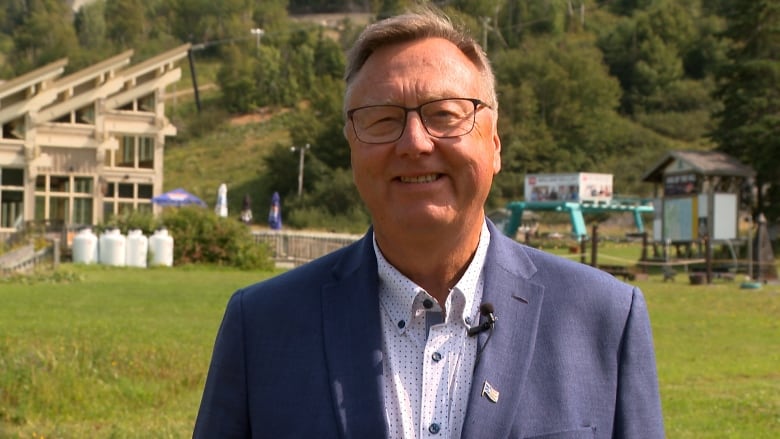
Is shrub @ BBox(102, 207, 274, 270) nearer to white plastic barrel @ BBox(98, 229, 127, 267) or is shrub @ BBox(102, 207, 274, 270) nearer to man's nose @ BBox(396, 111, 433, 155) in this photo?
white plastic barrel @ BBox(98, 229, 127, 267)

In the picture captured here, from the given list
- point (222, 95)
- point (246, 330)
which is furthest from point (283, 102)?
point (246, 330)

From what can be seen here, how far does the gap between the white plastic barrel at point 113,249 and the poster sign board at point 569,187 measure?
25.0 meters

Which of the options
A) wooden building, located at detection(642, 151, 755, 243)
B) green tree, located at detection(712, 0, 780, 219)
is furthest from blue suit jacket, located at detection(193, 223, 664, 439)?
green tree, located at detection(712, 0, 780, 219)

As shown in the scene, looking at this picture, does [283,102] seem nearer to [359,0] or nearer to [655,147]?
[655,147]

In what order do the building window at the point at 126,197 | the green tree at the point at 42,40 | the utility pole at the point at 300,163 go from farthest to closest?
the green tree at the point at 42,40, the utility pole at the point at 300,163, the building window at the point at 126,197

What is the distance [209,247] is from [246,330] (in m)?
38.0

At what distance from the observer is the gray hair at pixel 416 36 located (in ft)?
10.5

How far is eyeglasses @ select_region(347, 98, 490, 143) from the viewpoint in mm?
3121

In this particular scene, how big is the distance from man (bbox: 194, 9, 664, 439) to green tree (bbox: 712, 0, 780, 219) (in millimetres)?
45313

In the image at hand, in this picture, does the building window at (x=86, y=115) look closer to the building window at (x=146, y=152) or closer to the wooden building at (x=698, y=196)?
the building window at (x=146, y=152)

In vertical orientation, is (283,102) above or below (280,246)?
above

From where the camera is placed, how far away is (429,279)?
10.6 feet

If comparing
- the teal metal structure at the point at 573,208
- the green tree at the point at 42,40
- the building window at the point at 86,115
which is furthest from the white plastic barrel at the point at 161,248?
the green tree at the point at 42,40

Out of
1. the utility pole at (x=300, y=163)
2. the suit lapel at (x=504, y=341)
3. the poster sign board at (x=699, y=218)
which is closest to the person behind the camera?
the suit lapel at (x=504, y=341)
